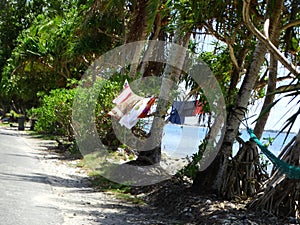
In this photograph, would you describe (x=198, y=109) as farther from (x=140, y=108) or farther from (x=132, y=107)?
(x=132, y=107)

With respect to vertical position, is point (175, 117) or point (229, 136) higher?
point (175, 117)

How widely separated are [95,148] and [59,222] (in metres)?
10.1

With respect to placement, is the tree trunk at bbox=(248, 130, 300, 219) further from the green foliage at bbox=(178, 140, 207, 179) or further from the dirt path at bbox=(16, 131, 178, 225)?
the green foliage at bbox=(178, 140, 207, 179)

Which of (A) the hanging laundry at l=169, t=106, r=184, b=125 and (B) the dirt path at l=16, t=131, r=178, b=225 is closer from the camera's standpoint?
(B) the dirt path at l=16, t=131, r=178, b=225

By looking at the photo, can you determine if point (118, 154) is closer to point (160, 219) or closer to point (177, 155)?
point (177, 155)

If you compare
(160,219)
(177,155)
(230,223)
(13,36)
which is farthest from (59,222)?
(13,36)

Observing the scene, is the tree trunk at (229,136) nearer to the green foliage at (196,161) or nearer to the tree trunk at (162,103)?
the green foliage at (196,161)

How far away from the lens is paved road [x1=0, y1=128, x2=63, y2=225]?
20.5ft

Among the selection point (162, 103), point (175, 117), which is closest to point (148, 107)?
point (162, 103)

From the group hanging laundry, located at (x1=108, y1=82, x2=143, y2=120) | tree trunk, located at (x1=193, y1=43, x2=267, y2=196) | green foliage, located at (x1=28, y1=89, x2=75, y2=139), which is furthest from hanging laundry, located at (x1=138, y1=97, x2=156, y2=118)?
green foliage, located at (x1=28, y1=89, x2=75, y2=139)

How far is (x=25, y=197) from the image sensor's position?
7.76m

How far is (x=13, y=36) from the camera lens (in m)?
38.1

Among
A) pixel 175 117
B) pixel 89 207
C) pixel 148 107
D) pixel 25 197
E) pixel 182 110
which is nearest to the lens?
pixel 25 197

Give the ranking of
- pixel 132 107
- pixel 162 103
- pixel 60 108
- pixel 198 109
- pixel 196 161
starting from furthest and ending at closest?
pixel 60 108 < pixel 162 103 < pixel 132 107 < pixel 198 109 < pixel 196 161
